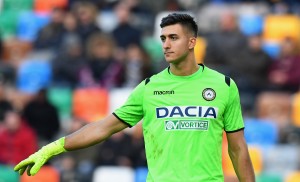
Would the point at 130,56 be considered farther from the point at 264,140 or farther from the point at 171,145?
the point at 171,145

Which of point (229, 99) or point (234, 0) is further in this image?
point (234, 0)

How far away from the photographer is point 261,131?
14.1m

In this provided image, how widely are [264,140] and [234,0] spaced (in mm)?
3896

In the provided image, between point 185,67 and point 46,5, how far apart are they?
11217 mm

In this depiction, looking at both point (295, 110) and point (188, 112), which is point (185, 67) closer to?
point (188, 112)

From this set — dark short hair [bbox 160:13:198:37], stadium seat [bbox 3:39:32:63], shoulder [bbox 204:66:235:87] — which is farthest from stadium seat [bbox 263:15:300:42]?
dark short hair [bbox 160:13:198:37]

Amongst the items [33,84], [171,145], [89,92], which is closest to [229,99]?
[171,145]

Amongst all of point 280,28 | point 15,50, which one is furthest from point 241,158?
point 15,50

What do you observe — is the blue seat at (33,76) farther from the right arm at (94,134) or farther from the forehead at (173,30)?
the forehead at (173,30)

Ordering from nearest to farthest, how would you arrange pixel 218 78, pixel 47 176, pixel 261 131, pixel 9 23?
pixel 218 78 → pixel 47 176 → pixel 261 131 → pixel 9 23

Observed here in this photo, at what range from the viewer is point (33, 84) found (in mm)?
15891

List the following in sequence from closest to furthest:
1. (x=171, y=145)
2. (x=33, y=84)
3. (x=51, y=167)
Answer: (x=171, y=145) < (x=51, y=167) < (x=33, y=84)

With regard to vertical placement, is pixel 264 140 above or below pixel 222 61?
below

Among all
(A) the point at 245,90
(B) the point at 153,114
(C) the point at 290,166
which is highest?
(B) the point at 153,114
